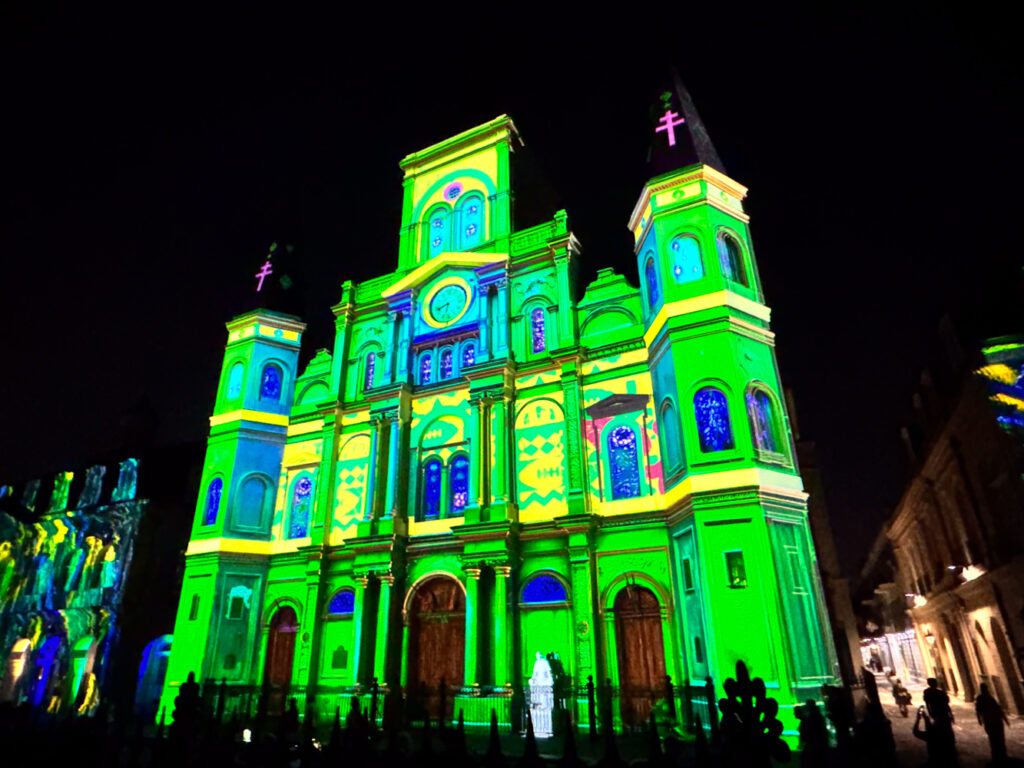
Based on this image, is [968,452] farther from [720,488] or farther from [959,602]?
[720,488]

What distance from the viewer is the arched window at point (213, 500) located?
22.2 m

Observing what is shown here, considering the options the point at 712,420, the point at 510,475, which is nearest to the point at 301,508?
the point at 510,475

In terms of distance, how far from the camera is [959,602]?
79.0 ft

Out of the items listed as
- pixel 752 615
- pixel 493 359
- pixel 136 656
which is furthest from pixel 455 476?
pixel 136 656

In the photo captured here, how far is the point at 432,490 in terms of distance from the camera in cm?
2112

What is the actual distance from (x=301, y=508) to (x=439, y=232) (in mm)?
12050

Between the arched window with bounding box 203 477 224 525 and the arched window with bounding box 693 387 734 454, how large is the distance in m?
16.7

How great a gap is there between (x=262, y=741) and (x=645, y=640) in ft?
31.8

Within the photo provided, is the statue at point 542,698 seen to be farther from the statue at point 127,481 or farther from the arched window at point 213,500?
the statue at point 127,481

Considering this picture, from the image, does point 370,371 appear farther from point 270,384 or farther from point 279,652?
point 279,652

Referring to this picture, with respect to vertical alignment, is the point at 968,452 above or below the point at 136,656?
above

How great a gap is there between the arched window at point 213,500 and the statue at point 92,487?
1140 cm

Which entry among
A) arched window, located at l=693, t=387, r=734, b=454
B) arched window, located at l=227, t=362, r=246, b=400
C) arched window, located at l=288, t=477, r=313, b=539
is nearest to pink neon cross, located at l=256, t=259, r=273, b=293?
arched window, located at l=227, t=362, r=246, b=400

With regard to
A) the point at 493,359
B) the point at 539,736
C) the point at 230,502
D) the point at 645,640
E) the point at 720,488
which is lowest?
the point at 539,736
